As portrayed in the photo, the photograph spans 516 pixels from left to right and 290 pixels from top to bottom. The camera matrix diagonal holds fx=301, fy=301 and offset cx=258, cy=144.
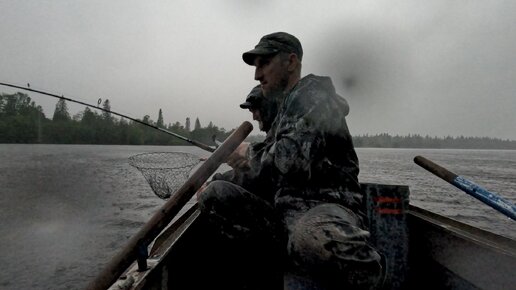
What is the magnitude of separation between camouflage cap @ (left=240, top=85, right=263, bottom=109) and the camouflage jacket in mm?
2800

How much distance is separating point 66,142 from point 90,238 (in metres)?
160

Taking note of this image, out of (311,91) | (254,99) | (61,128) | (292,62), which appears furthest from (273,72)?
(61,128)

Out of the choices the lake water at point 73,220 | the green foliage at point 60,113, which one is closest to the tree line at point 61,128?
the green foliage at point 60,113

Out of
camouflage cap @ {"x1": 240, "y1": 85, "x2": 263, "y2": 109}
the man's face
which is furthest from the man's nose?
the man's face

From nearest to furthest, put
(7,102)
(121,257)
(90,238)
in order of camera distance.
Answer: (121,257), (90,238), (7,102)

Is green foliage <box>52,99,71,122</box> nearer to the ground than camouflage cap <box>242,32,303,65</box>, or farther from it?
farther from it

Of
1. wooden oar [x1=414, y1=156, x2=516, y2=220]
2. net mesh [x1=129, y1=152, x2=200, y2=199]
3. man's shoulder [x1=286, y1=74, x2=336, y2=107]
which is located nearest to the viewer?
man's shoulder [x1=286, y1=74, x2=336, y2=107]

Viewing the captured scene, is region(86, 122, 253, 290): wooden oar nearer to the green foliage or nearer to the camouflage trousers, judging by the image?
the camouflage trousers

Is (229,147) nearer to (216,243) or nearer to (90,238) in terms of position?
(216,243)

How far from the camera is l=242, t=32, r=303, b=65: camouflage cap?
287 centimetres

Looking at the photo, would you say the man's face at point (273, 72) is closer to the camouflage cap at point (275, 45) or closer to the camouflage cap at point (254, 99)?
the camouflage cap at point (275, 45)

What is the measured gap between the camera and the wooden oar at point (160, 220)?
1.91 meters

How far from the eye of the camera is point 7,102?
447 ft

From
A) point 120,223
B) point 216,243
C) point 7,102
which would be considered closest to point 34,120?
point 7,102
